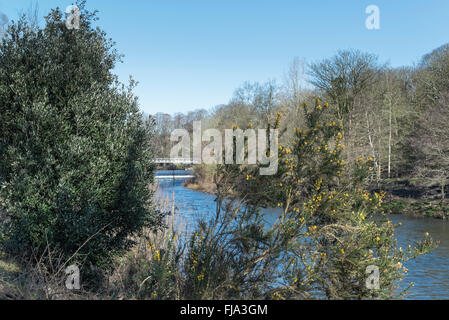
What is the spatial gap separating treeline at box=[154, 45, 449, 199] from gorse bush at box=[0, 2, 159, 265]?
1261cm

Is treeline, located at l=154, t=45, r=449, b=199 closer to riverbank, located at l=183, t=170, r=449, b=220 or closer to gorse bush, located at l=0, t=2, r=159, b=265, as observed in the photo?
riverbank, located at l=183, t=170, r=449, b=220

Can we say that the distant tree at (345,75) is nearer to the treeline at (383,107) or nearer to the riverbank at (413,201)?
the treeline at (383,107)

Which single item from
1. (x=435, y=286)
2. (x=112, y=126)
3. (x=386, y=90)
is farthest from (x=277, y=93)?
(x=112, y=126)

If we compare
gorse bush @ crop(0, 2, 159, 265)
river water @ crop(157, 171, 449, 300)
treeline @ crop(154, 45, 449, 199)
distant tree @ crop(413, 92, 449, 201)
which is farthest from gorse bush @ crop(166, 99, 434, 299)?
distant tree @ crop(413, 92, 449, 201)

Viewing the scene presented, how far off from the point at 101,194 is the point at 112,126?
1.37 meters

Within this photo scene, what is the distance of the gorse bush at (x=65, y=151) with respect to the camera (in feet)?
22.0

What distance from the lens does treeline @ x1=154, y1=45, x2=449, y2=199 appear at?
22375 millimetres

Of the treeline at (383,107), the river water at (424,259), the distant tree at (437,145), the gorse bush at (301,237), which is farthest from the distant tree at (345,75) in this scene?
the gorse bush at (301,237)

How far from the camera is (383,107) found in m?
29.4

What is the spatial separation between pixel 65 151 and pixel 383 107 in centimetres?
2751

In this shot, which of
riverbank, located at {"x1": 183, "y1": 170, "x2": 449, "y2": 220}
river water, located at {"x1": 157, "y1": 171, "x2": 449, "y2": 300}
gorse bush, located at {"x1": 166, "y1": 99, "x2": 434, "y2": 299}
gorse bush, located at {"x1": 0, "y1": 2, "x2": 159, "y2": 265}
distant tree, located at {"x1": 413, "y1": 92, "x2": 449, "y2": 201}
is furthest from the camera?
riverbank, located at {"x1": 183, "y1": 170, "x2": 449, "y2": 220}

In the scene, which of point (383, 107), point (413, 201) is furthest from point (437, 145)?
point (383, 107)

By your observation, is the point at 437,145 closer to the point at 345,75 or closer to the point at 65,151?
the point at 345,75
